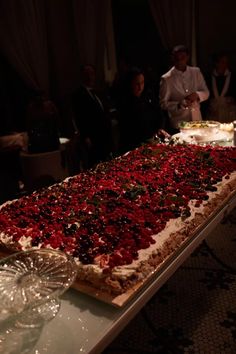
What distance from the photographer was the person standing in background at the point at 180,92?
11.5 ft

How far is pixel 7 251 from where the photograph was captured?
1371 mm

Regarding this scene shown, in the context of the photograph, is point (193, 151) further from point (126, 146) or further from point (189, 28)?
point (189, 28)

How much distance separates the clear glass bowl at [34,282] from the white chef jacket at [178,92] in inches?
102

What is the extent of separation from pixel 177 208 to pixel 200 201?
127mm

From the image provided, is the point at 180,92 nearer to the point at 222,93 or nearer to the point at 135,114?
the point at 135,114

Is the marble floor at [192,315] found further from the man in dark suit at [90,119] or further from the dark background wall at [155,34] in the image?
the dark background wall at [155,34]

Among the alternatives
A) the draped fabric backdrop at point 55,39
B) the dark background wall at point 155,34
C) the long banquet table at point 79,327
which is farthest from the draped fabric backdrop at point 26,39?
the long banquet table at point 79,327

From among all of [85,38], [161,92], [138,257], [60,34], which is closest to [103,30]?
[85,38]

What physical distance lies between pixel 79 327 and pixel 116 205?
0.67m

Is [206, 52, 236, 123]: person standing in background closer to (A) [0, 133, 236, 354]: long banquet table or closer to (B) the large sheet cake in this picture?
(B) the large sheet cake

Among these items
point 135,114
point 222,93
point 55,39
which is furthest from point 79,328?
point 55,39

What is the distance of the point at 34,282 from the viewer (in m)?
1.08

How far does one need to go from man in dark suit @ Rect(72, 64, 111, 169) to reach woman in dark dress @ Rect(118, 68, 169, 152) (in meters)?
0.35

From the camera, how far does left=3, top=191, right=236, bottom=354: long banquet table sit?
92cm
